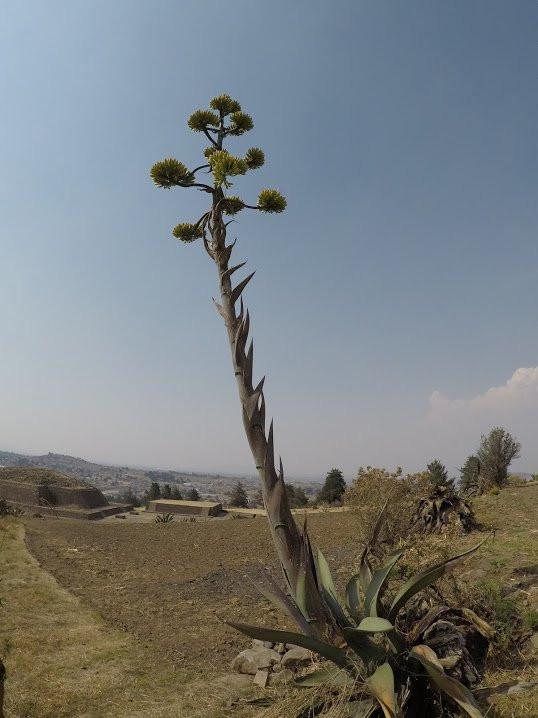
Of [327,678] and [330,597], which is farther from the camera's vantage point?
[330,597]

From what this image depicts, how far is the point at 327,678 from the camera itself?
321 centimetres

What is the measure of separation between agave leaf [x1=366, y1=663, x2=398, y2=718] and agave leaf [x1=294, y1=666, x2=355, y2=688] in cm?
18

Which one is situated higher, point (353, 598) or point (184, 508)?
point (353, 598)

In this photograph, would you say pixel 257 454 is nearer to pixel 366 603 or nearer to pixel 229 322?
pixel 229 322

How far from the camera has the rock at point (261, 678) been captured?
4.51 m

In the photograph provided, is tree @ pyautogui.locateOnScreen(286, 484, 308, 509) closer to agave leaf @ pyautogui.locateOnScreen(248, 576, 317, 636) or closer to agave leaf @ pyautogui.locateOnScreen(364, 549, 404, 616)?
agave leaf @ pyautogui.locateOnScreen(364, 549, 404, 616)

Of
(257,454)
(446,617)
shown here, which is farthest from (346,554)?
(257,454)

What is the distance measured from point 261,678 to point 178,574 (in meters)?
6.06

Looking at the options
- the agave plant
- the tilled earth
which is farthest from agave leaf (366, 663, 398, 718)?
the tilled earth

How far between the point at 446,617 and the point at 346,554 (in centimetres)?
702

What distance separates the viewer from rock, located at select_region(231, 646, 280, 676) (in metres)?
4.93

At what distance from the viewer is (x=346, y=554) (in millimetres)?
10891

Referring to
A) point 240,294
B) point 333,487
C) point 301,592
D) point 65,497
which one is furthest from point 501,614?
point 333,487

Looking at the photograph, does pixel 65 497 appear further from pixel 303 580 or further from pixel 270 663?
pixel 303 580
